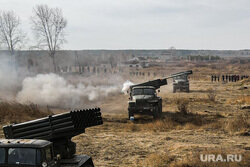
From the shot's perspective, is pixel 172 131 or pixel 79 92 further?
pixel 79 92

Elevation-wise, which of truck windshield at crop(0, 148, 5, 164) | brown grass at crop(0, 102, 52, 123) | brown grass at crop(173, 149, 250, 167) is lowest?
brown grass at crop(173, 149, 250, 167)

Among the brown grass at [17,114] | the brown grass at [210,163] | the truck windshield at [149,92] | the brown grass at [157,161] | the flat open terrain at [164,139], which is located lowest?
the flat open terrain at [164,139]

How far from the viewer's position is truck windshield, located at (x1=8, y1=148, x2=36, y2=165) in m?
6.20

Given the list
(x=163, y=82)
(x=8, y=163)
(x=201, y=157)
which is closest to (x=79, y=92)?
(x=163, y=82)

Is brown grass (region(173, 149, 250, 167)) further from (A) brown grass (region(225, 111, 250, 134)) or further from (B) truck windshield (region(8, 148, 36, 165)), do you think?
(B) truck windshield (region(8, 148, 36, 165))

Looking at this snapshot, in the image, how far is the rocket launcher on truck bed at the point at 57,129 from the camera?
7.91 meters

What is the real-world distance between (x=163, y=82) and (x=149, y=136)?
957 centimetres

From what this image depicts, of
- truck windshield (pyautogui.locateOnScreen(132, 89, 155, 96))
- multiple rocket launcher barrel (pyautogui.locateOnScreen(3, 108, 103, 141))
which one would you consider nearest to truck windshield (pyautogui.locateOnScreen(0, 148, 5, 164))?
multiple rocket launcher barrel (pyautogui.locateOnScreen(3, 108, 103, 141))

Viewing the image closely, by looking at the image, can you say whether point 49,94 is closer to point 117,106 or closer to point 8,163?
point 117,106

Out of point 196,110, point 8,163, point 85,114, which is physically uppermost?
point 85,114

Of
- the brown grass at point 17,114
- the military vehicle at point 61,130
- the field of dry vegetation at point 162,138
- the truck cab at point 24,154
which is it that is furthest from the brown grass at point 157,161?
the brown grass at point 17,114

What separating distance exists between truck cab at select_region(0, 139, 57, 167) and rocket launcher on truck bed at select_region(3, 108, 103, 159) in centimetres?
149

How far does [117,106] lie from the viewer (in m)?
25.0

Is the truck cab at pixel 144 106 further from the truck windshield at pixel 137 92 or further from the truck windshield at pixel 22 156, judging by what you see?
the truck windshield at pixel 22 156
